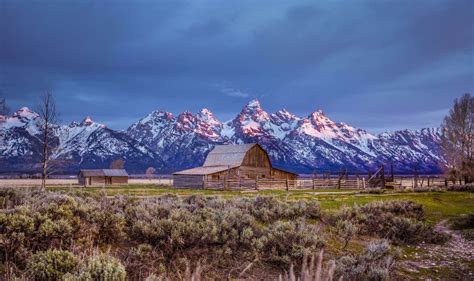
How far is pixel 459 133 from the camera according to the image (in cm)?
6041

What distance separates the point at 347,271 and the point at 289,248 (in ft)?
5.92

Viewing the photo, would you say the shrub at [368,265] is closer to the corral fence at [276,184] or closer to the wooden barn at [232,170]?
the corral fence at [276,184]

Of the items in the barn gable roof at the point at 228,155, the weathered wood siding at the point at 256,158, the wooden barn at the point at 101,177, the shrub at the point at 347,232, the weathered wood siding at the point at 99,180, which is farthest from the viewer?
the wooden barn at the point at 101,177

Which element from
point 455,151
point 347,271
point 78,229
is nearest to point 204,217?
point 78,229

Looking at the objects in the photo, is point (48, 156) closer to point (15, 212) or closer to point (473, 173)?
point (15, 212)

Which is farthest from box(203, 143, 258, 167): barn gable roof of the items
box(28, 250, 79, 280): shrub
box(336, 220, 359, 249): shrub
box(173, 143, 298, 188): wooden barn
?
box(28, 250, 79, 280): shrub

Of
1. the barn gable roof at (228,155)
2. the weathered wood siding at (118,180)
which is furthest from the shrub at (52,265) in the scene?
the weathered wood siding at (118,180)

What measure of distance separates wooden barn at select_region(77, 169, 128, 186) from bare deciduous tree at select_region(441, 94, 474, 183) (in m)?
61.0

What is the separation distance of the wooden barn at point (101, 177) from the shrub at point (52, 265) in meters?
68.8

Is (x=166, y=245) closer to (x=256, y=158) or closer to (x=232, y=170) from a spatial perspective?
(x=232, y=170)

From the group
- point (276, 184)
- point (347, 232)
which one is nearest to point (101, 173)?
point (276, 184)

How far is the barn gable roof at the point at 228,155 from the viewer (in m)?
55.5

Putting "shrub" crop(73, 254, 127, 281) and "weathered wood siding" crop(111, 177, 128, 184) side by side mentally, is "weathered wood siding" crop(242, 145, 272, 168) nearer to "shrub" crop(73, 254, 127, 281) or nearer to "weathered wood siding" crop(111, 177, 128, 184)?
"weathered wood siding" crop(111, 177, 128, 184)

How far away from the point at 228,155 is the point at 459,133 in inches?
1472
